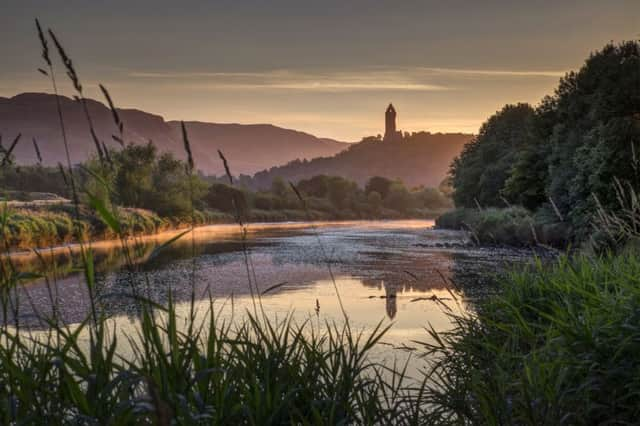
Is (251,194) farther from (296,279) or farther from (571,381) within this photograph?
(571,381)

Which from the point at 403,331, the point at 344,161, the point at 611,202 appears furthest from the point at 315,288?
the point at 344,161

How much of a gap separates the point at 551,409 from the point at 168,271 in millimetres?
14341

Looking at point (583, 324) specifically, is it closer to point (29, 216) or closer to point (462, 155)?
point (29, 216)

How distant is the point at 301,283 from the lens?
14188 mm

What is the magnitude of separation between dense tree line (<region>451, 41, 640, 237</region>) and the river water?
3.04m

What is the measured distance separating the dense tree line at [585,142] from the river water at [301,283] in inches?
120

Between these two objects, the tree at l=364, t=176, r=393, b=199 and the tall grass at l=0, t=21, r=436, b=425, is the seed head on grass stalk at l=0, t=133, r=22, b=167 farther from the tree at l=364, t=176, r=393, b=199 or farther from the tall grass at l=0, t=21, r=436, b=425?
the tree at l=364, t=176, r=393, b=199

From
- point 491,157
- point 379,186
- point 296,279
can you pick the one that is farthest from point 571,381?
point 379,186

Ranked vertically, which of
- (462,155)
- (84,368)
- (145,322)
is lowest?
(84,368)

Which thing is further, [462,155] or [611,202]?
[462,155]

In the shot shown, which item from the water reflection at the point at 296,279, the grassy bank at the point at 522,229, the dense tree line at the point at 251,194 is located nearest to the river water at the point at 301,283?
the water reflection at the point at 296,279

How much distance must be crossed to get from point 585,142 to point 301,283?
15.6m

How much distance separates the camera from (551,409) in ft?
12.8

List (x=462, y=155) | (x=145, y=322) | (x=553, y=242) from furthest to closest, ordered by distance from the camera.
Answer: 1. (x=462, y=155)
2. (x=553, y=242)
3. (x=145, y=322)
